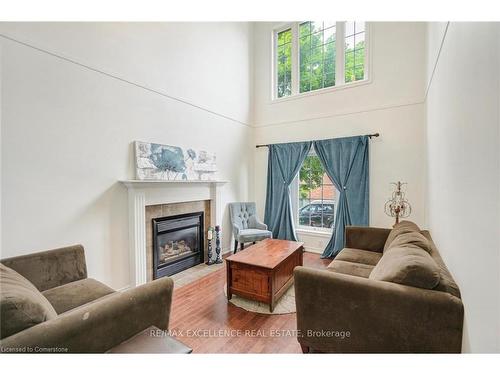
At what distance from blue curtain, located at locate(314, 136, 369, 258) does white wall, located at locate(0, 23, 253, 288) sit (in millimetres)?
2244

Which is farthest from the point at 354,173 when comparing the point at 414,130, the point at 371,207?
the point at 414,130

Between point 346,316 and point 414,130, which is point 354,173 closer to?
point 414,130

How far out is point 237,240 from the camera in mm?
3820

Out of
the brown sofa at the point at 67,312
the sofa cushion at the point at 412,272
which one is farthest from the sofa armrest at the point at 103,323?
the sofa cushion at the point at 412,272

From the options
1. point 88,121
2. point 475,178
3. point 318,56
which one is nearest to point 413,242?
point 475,178

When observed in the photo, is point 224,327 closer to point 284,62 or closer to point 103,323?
point 103,323

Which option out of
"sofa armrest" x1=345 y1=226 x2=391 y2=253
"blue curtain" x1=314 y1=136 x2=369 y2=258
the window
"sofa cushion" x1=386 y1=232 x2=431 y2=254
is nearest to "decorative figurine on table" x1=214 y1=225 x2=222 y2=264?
"blue curtain" x1=314 y1=136 x2=369 y2=258

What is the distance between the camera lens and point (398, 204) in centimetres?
342

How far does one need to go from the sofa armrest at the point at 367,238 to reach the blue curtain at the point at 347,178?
0.89 metres

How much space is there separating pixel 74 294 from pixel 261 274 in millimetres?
1533

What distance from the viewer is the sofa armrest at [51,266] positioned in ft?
5.44

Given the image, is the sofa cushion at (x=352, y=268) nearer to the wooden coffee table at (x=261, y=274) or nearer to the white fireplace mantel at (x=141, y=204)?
the wooden coffee table at (x=261, y=274)

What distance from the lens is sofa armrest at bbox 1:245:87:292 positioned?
1658 mm
